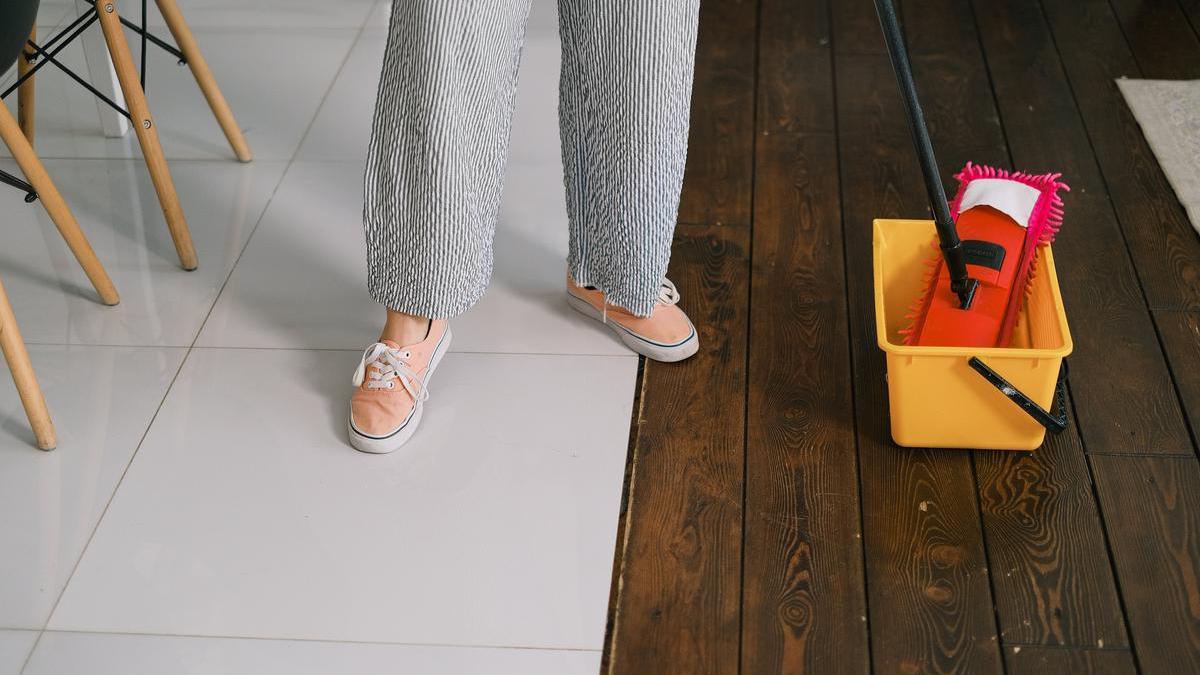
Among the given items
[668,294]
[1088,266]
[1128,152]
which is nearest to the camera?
[668,294]

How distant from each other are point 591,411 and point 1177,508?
0.67 meters

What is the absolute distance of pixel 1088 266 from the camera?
167 centimetres

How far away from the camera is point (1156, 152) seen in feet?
6.26

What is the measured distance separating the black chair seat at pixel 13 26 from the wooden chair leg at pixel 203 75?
1.08 ft

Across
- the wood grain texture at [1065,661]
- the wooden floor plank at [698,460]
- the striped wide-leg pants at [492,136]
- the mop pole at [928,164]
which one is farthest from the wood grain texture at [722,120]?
the wood grain texture at [1065,661]

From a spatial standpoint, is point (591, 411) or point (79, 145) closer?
point (591, 411)

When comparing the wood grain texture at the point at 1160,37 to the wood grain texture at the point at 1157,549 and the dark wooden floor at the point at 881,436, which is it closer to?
the dark wooden floor at the point at 881,436

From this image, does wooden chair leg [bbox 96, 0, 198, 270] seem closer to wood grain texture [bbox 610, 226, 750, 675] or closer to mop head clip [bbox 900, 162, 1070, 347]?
wood grain texture [bbox 610, 226, 750, 675]

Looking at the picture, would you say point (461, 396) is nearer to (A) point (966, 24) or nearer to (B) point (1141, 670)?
(B) point (1141, 670)

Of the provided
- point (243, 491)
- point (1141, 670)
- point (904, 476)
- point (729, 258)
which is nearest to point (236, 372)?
point (243, 491)

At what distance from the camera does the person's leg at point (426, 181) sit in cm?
124

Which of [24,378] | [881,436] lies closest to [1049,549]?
[881,436]

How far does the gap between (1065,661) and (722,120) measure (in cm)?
115

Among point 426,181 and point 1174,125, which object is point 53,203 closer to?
point 426,181
